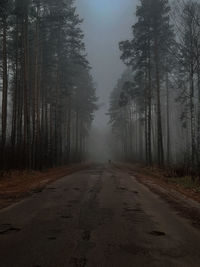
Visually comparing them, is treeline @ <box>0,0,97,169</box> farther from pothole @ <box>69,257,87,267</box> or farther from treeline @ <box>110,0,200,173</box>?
pothole @ <box>69,257,87,267</box>

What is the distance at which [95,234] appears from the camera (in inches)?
231

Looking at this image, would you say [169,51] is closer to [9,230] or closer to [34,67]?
[34,67]

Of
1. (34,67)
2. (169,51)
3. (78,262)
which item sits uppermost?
(34,67)

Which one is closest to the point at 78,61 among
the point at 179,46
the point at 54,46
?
the point at 54,46

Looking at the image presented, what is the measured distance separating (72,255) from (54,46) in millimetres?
29625

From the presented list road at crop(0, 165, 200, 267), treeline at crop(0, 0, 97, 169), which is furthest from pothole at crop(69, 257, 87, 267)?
treeline at crop(0, 0, 97, 169)

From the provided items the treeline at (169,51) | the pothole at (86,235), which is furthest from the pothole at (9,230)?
the treeline at (169,51)

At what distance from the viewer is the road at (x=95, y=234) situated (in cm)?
462

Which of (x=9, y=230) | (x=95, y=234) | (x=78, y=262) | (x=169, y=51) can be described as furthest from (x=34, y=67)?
(x=78, y=262)

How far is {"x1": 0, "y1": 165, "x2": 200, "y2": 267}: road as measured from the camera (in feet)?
15.1

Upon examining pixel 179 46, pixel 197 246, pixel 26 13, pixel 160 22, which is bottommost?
pixel 197 246

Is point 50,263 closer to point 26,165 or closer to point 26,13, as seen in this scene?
point 26,165

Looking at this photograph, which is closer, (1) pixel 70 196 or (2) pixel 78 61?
(1) pixel 70 196

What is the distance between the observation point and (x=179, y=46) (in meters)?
20.6
